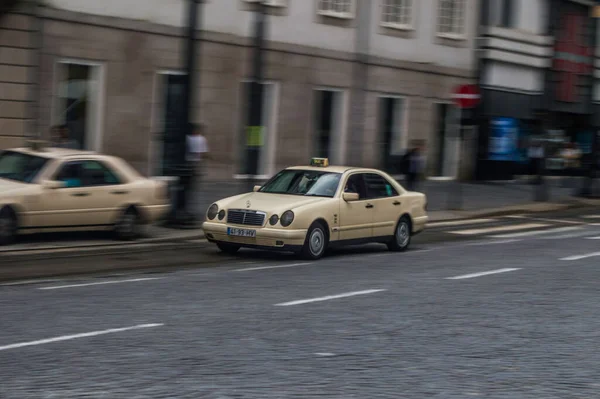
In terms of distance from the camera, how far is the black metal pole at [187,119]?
18.7 metres

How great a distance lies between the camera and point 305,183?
660 inches

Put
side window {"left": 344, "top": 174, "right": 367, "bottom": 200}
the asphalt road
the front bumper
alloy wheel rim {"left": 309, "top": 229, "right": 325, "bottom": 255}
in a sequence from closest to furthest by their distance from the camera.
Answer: the asphalt road < the front bumper < alloy wheel rim {"left": 309, "top": 229, "right": 325, "bottom": 255} < side window {"left": 344, "top": 174, "right": 367, "bottom": 200}

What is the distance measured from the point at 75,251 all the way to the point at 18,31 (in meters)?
8.38

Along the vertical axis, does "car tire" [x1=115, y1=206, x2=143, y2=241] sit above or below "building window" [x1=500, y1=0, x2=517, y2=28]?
below

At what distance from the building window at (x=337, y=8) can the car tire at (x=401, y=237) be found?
43.6 feet

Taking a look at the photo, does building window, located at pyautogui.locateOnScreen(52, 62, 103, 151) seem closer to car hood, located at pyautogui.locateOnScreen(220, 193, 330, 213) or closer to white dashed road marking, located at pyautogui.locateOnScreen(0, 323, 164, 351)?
car hood, located at pyautogui.locateOnScreen(220, 193, 330, 213)

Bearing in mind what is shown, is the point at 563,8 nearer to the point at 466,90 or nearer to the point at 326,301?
the point at 466,90

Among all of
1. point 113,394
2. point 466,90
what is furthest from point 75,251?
point 466,90

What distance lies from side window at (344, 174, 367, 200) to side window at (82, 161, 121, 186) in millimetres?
3490

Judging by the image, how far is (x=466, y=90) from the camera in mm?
25734

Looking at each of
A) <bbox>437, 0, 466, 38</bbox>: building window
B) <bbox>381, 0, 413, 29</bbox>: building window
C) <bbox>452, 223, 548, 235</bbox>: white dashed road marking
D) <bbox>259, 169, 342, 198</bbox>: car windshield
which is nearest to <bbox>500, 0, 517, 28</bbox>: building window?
<bbox>437, 0, 466, 38</bbox>: building window

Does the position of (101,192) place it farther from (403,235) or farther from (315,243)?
(403,235)

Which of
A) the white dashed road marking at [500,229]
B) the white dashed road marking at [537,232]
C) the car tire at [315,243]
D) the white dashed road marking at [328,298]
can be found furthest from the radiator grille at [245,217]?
the white dashed road marking at [537,232]

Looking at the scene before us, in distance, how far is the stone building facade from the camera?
23562 millimetres
